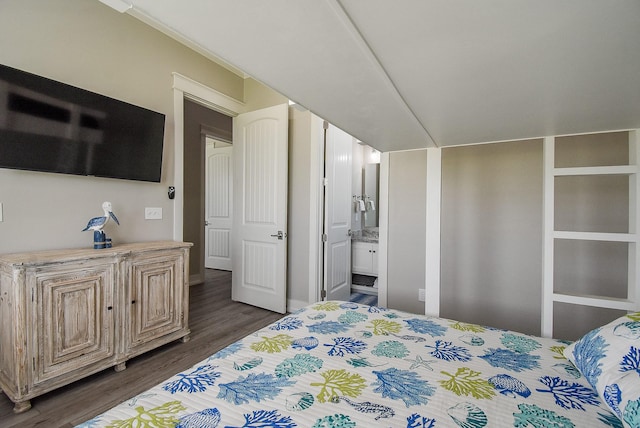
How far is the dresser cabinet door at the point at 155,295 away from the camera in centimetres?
217

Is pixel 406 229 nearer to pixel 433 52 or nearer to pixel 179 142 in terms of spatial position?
pixel 433 52

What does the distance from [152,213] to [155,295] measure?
0.83m

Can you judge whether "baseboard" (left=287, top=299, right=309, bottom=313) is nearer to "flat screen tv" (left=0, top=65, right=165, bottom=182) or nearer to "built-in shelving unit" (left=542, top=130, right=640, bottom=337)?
"flat screen tv" (left=0, top=65, right=165, bottom=182)

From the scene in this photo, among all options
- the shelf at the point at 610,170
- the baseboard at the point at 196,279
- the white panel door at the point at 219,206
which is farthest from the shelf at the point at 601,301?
the white panel door at the point at 219,206

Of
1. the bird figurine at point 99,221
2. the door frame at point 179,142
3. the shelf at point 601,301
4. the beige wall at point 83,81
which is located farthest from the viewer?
the door frame at point 179,142

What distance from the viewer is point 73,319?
1836 mm

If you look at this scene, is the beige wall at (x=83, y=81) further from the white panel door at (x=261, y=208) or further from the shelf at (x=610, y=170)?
the shelf at (x=610, y=170)

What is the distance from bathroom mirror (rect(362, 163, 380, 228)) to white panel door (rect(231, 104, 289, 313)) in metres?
1.86

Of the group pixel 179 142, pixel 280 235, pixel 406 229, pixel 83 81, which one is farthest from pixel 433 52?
pixel 179 142

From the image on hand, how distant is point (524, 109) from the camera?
117 centimetres

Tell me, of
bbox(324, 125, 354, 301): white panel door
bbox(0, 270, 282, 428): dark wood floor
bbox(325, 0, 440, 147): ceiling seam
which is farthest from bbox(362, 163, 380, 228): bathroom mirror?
bbox(325, 0, 440, 147): ceiling seam

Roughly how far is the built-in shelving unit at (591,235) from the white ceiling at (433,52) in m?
0.22

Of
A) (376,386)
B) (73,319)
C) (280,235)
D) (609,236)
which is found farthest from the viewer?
(280,235)

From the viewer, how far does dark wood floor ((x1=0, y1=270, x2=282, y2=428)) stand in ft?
5.33
